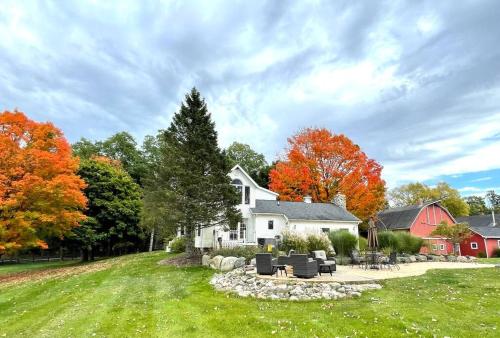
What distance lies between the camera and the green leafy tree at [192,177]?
Result: 1636 cm

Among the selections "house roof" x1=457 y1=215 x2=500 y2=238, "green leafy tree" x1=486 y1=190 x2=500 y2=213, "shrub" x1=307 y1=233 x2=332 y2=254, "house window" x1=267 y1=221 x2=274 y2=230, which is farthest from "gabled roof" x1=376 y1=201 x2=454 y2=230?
"green leafy tree" x1=486 y1=190 x2=500 y2=213

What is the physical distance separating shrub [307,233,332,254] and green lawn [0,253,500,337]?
4899 mm

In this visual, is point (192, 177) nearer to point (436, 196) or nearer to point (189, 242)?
point (189, 242)

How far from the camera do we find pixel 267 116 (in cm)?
2236

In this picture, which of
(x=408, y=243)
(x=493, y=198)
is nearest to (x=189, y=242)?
(x=408, y=243)

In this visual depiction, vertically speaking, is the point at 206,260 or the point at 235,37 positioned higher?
the point at 235,37

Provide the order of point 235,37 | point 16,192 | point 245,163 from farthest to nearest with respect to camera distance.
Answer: point 245,163 → point 16,192 → point 235,37

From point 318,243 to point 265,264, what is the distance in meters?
5.22

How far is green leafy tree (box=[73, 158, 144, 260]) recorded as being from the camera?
2252 centimetres

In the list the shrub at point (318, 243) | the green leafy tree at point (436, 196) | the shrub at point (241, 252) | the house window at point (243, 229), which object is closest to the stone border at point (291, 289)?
the shrub at point (241, 252)

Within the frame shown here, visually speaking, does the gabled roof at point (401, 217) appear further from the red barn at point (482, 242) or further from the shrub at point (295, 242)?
the shrub at point (295, 242)

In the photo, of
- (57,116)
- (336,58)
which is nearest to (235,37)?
(336,58)

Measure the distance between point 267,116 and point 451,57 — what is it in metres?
11.7

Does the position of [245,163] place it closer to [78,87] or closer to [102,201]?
[102,201]
